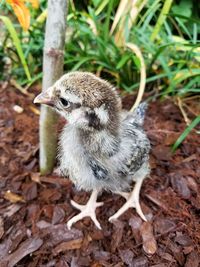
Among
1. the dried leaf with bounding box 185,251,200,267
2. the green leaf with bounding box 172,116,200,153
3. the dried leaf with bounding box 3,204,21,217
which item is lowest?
the dried leaf with bounding box 185,251,200,267

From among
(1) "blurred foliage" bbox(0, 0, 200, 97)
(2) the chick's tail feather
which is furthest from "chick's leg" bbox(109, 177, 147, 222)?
(1) "blurred foliage" bbox(0, 0, 200, 97)

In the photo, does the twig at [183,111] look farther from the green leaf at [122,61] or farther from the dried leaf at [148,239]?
the dried leaf at [148,239]

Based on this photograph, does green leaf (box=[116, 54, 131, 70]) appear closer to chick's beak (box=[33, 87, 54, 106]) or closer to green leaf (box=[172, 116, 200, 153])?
green leaf (box=[172, 116, 200, 153])

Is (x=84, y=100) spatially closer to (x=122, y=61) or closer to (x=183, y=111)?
(x=122, y=61)

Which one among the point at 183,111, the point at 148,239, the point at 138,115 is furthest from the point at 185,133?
the point at 148,239

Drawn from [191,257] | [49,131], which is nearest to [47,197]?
[49,131]

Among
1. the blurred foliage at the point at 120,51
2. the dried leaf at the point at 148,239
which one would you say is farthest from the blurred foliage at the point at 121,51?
the dried leaf at the point at 148,239

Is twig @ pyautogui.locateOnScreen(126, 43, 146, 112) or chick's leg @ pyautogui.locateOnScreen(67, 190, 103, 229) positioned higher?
twig @ pyautogui.locateOnScreen(126, 43, 146, 112)

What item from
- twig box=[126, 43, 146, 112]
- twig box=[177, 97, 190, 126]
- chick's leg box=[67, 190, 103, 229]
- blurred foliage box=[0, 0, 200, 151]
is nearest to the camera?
chick's leg box=[67, 190, 103, 229]
